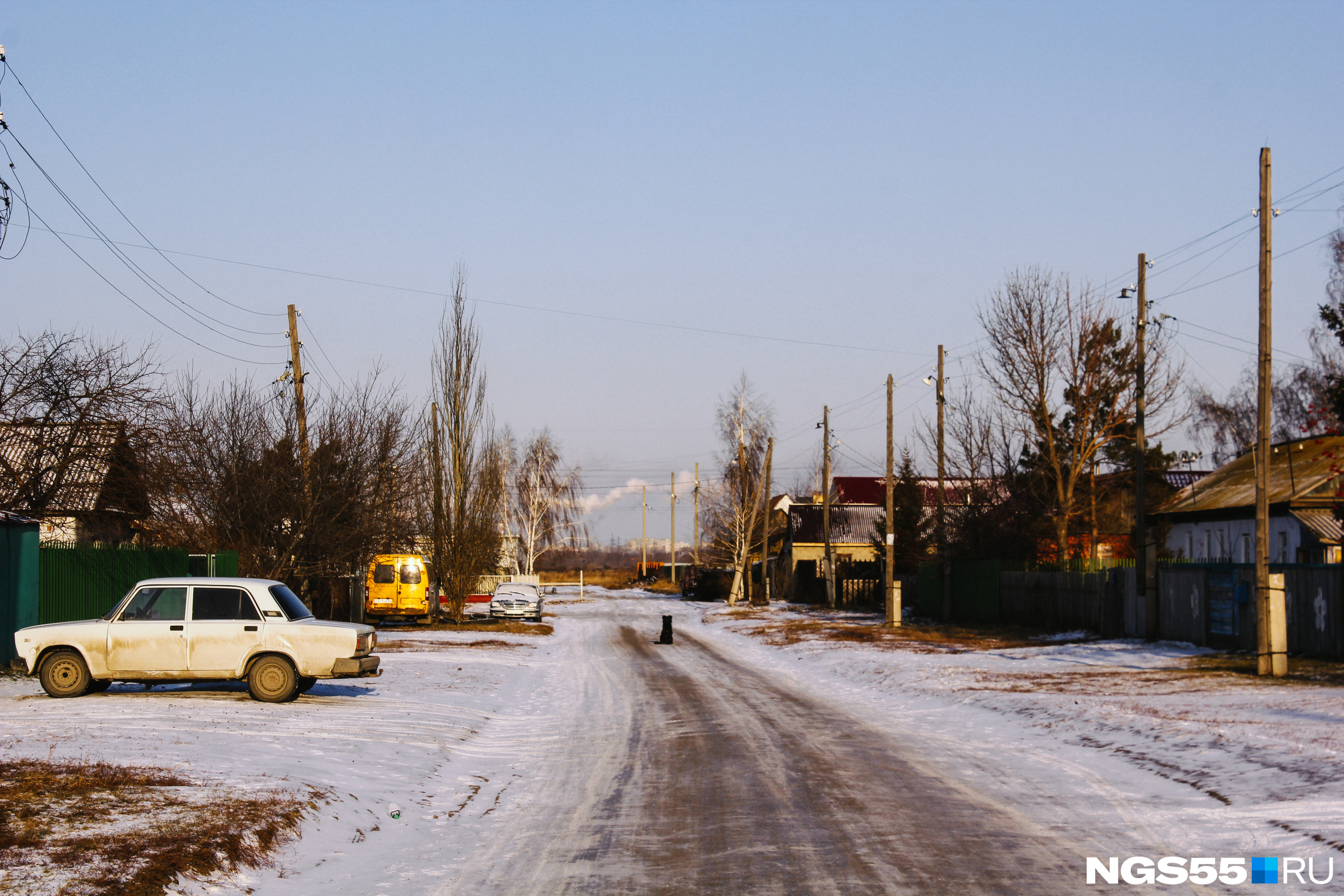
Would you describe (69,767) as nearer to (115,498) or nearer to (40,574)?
(40,574)

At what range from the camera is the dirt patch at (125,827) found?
264 inches

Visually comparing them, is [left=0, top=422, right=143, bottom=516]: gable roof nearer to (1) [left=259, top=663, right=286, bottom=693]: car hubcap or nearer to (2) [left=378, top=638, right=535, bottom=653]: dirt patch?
(2) [left=378, top=638, right=535, bottom=653]: dirt patch

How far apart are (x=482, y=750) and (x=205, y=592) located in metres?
5.06

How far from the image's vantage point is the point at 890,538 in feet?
124

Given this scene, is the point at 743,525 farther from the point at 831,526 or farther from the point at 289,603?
the point at 289,603

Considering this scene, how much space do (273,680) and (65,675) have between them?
2.64 m

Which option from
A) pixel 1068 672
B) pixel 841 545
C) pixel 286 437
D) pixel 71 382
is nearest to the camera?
pixel 1068 672

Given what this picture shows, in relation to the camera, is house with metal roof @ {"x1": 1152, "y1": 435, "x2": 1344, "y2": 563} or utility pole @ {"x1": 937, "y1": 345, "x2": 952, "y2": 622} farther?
utility pole @ {"x1": 937, "y1": 345, "x2": 952, "y2": 622}

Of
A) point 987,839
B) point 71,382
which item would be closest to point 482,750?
point 987,839

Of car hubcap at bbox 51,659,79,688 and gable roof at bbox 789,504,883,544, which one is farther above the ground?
gable roof at bbox 789,504,883,544

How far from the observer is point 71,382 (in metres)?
22.3

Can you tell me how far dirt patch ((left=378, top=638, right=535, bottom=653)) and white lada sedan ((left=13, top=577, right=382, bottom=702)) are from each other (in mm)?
10529

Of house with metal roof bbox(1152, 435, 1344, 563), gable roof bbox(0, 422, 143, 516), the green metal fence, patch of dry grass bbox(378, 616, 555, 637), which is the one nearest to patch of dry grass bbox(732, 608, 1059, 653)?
house with metal roof bbox(1152, 435, 1344, 563)

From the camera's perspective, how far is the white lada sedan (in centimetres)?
1519
